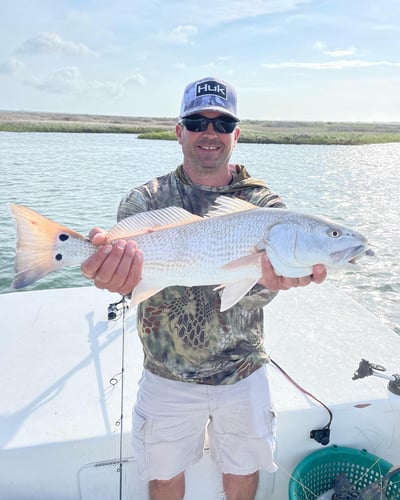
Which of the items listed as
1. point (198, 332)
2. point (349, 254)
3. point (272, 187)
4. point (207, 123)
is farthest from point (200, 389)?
point (272, 187)

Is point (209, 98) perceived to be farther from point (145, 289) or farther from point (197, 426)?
point (197, 426)

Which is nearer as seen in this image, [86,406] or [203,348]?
[203,348]

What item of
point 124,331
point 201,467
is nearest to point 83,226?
point 124,331

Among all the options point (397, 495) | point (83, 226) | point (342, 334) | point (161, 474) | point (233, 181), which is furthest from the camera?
point (83, 226)

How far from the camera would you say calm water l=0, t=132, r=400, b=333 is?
9.51m

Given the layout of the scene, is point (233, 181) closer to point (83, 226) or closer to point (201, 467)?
point (201, 467)

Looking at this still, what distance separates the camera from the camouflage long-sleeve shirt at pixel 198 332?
2.92 metres

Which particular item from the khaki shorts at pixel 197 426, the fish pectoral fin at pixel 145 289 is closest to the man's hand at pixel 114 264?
the fish pectoral fin at pixel 145 289

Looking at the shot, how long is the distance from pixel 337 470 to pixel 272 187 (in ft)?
63.2

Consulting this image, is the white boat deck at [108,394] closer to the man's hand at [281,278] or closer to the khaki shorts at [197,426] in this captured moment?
the khaki shorts at [197,426]

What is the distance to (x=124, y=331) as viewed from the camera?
4.39 metres

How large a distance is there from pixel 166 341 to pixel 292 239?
106cm

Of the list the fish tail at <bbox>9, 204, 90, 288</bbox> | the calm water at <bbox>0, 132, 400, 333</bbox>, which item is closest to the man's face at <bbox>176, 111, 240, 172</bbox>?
the fish tail at <bbox>9, 204, 90, 288</bbox>

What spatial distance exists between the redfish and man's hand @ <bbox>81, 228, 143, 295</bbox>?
2.2 inches
